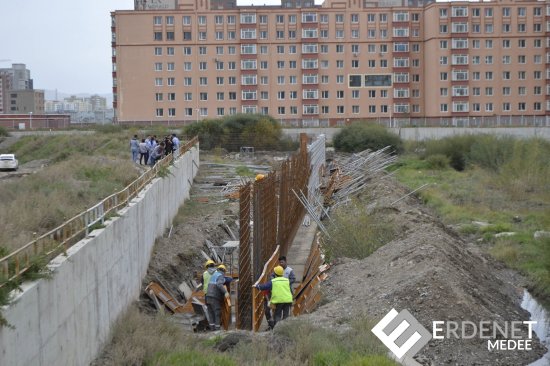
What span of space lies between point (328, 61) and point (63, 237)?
69.1m

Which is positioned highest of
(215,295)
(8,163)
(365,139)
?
(365,139)

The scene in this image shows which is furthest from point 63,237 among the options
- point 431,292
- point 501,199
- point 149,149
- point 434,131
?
point 434,131

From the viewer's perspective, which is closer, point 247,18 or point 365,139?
point 365,139

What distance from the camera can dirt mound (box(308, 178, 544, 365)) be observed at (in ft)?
40.1

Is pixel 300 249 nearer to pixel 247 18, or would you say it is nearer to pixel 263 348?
pixel 263 348

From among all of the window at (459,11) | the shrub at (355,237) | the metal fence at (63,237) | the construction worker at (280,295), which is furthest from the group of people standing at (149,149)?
the window at (459,11)

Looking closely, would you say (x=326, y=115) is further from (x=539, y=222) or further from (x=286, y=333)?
(x=286, y=333)

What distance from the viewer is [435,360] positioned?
11.7 metres

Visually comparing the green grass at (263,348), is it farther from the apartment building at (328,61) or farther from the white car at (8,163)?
the apartment building at (328,61)

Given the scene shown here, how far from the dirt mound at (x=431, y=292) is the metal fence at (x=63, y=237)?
3.88m

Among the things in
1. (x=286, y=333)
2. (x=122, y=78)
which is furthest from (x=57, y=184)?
(x=122, y=78)

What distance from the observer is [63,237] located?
452 inches

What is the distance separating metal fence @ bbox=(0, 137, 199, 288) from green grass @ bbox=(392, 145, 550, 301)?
30.6 feet

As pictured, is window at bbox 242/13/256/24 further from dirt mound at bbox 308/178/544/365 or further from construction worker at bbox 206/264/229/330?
construction worker at bbox 206/264/229/330
